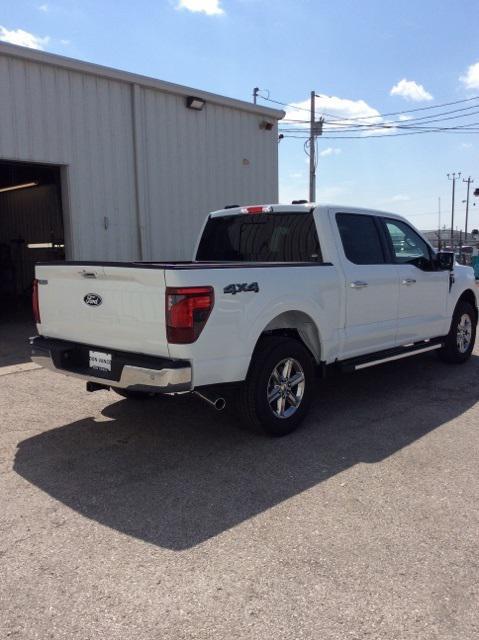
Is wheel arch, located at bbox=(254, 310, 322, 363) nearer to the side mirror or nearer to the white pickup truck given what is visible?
the white pickup truck

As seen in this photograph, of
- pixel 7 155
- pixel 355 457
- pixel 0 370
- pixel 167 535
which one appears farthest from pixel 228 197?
pixel 167 535

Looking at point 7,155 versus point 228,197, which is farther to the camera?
point 228,197

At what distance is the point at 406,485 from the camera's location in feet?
12.7

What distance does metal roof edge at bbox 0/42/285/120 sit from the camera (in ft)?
29.1

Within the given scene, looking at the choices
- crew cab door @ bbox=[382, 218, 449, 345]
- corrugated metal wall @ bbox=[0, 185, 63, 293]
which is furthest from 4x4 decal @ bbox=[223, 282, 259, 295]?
corrugated metal wall @ bbox=[0, 185, 63, 293]

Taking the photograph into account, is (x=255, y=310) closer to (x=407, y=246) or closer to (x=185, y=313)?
(x=185, y=313)

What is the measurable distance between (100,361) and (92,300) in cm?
48

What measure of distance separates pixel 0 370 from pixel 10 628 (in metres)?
5.28

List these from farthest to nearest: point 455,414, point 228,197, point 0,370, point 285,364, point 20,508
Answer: point 228,197
point 0,370
point 455,414
point 285,364
point 20,508

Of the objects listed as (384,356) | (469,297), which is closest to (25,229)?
(469,297)

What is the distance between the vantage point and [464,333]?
7.57 m

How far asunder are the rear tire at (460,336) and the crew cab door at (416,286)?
41 cm

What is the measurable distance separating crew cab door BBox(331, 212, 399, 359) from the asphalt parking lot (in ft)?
2.41

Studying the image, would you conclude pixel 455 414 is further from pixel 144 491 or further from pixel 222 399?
pixel 144 491
